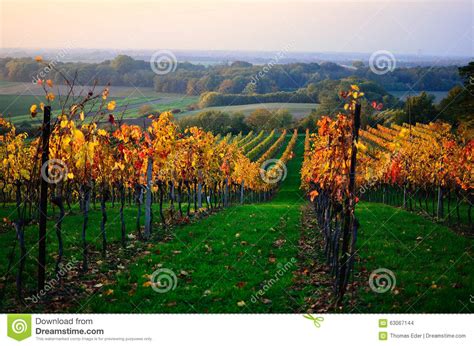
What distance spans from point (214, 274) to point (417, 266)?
3.39 meters

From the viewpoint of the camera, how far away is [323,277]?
22.9 ft

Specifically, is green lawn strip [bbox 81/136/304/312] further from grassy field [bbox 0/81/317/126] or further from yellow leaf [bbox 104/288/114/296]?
grassy field [bbox 0/81/317/126]

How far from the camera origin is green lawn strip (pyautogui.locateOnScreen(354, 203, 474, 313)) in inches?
223

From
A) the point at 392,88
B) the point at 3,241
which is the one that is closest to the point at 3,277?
the point at 3,241

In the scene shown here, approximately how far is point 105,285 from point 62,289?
1.84 ft

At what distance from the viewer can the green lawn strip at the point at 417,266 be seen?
18.6 ft

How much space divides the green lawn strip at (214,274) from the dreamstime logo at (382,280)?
4.03 feet

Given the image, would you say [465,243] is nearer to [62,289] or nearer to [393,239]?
[393,239]
